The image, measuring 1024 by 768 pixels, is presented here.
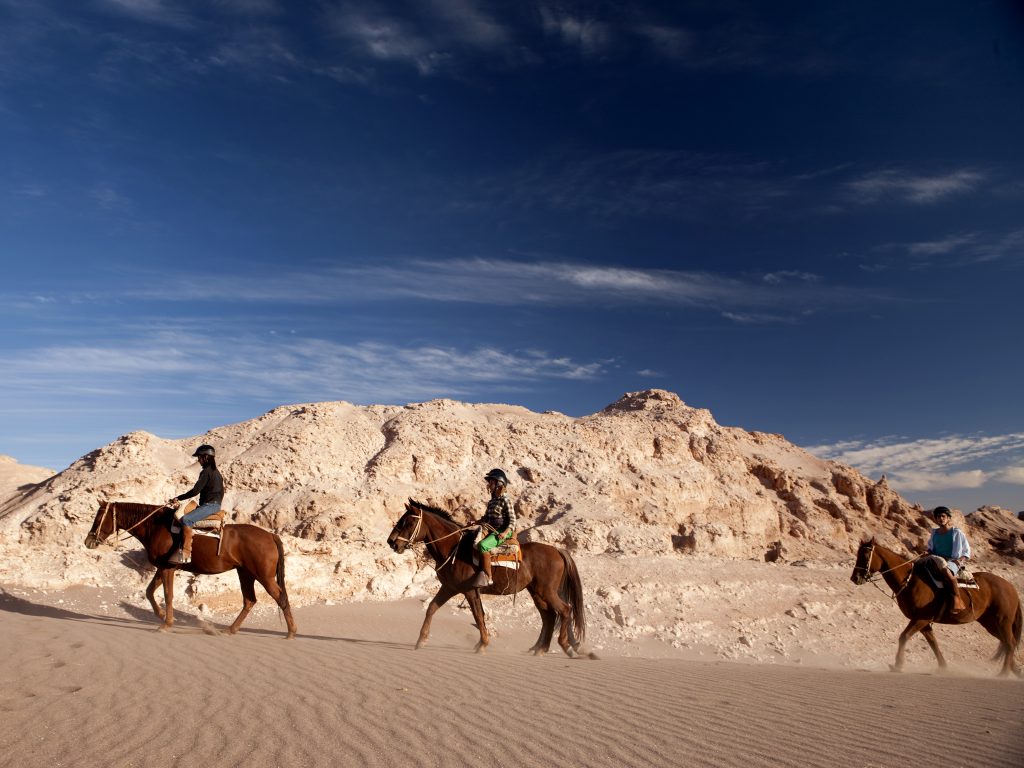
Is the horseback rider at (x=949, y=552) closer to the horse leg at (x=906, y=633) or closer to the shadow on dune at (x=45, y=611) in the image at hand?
the horse leg at (x=906, y=633)

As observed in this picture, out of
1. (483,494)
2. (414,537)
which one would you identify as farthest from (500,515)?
(483,494)

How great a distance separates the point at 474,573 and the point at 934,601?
8.05 meters

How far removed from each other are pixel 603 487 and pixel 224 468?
13.6m

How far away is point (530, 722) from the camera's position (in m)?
5.73

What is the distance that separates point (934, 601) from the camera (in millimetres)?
11602

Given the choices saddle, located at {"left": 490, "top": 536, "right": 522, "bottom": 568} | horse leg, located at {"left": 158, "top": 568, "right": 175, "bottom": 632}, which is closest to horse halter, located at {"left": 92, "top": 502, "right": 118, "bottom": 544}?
horse leg, located at {"left": 158, "top": 568, "right": 175, "bottom": 632}

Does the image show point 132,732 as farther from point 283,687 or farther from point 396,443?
point 396,443

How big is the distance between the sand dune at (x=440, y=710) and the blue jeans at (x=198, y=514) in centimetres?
178

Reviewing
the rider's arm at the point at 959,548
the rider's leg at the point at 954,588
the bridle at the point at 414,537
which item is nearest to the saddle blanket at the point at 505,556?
the bridle at the point at 414,537

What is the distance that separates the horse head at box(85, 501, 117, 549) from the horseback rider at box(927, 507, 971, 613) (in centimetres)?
1401

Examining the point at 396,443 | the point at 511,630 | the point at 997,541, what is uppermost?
the point at 396,443

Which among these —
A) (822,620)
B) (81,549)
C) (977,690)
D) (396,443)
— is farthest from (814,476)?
(81,549)

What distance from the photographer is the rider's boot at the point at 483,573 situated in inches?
419

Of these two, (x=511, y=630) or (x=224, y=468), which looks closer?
(x=511, y=630)
